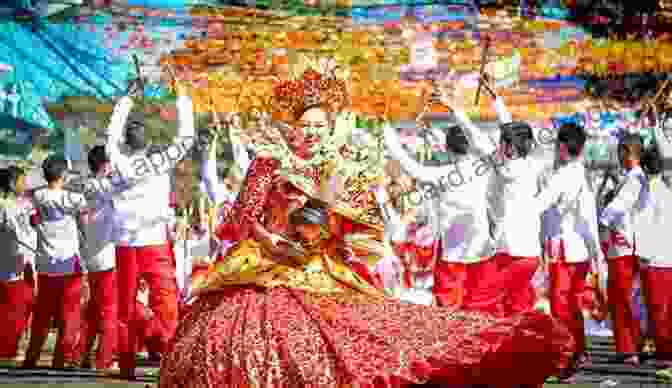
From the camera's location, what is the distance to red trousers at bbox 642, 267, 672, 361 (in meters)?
8.84

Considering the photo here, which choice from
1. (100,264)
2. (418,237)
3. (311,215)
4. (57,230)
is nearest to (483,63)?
(418,237)

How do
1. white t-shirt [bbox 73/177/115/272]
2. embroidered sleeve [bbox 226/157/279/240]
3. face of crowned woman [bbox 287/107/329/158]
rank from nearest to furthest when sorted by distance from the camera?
embroidered sleeve [bbox 226/157/279/240] → face of crowned woman [bbox 287/107/329/158] → white t-shirt [bbox 73/177/115/272]

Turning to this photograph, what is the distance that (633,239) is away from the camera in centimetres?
893

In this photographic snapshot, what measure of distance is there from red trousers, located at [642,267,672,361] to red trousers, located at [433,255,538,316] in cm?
97

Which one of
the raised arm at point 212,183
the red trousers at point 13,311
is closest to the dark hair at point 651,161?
the raised arm at point 212,183

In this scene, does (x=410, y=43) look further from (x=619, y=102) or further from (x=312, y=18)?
(x=619, y=102)

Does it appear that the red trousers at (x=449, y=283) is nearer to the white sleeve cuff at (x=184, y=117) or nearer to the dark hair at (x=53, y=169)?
the white sleeve cuff at (x=184, y=117)

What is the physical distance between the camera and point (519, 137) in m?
8.96

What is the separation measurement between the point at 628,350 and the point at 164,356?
4.72 meters

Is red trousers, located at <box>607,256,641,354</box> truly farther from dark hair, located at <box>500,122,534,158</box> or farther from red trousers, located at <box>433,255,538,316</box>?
dark hair, located at <box>500,122,534,158</box>

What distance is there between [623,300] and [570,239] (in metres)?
0.77

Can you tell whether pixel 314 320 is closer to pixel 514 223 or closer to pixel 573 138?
pixel 514 223

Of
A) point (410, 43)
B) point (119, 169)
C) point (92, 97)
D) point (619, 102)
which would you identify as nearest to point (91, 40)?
point (92, 97)

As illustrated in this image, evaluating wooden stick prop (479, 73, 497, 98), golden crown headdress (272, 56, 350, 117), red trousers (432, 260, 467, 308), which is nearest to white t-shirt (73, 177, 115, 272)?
red trousers (432, 260, 467, 308)
